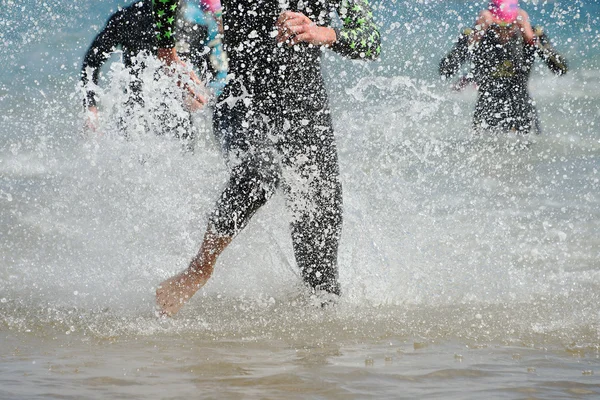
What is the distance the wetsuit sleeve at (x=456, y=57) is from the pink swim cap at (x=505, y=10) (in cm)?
28

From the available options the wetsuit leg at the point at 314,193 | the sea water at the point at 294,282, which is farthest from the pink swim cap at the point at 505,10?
the wetsuit leg at the point at 314,193

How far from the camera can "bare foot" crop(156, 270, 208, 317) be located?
3.38m

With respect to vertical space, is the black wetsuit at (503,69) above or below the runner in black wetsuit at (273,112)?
above

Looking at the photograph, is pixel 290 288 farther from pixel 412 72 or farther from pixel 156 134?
pixel 412 72

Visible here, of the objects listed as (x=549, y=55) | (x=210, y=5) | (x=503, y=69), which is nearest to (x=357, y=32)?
(x=210, y=5)

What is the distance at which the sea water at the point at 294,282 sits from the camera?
105 inches

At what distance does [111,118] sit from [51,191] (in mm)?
3079

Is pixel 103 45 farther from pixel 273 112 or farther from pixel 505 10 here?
pixel 505 10

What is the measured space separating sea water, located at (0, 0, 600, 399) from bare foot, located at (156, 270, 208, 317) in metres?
0.08

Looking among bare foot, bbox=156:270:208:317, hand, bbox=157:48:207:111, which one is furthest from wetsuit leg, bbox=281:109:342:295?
hand, bbox=157:48:207:111

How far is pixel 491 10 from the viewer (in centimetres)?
788

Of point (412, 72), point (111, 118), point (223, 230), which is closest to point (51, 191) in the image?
point (111, 118)

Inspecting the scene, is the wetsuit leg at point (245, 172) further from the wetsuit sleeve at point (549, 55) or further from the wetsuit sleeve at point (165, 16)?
the wetsuit sleeve at point (549, 55)

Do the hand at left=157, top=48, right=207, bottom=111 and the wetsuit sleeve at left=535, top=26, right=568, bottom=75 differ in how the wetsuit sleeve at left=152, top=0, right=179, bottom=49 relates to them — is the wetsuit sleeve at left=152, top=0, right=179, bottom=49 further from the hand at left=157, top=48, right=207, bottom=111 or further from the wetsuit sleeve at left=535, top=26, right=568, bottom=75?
the wetsuit sleeve at left=535, top=26, right=568, bottom=75
